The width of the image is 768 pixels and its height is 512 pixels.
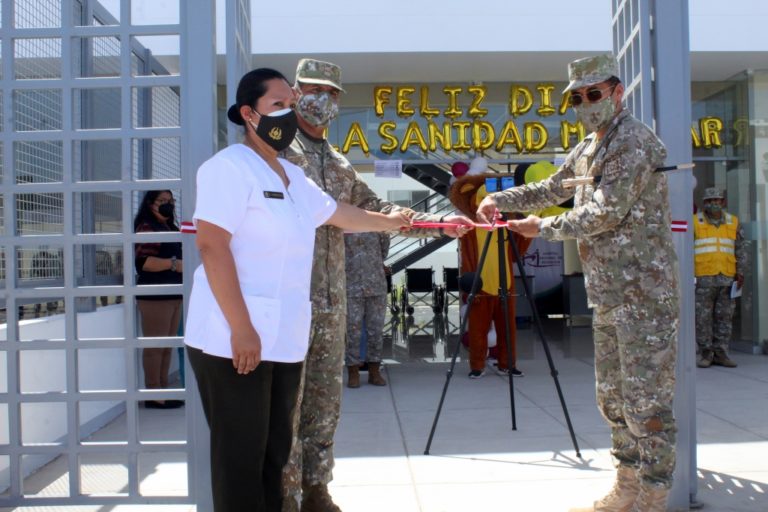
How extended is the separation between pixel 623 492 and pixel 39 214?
3.93 metres

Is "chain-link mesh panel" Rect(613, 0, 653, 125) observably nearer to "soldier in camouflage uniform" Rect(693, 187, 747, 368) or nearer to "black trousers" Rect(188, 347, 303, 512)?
"black trousers" Rect(188, 347, 303, 512)

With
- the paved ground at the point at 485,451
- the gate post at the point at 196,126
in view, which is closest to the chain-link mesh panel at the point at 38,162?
the gate post at the point at 196,126

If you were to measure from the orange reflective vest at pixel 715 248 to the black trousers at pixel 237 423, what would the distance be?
6771 mm

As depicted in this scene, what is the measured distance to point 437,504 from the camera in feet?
11.9

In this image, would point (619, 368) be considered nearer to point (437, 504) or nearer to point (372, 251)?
point (437, 504)

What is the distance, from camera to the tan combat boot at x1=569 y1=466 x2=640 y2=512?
323cm

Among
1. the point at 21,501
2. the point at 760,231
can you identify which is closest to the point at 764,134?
the point at 760,231

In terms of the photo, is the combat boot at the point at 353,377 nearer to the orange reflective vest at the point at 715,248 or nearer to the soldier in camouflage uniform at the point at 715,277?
the soldier in camouflage uniform at the point at 715,277

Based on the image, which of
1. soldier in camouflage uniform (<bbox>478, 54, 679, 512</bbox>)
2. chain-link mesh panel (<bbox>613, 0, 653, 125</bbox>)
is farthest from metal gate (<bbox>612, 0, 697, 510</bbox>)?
soldier in camouflage uniform (<bbox>478, 54, 679, 512</bbox>)

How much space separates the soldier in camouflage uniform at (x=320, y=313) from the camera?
124 inches

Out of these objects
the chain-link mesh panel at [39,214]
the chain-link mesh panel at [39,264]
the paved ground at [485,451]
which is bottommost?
the paved ground at [485,451]

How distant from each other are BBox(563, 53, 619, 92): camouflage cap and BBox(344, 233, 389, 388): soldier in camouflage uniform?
3.78 m

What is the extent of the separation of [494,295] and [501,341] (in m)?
0.55

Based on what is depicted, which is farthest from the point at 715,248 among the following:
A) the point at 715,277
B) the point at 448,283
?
the point at 448,283
